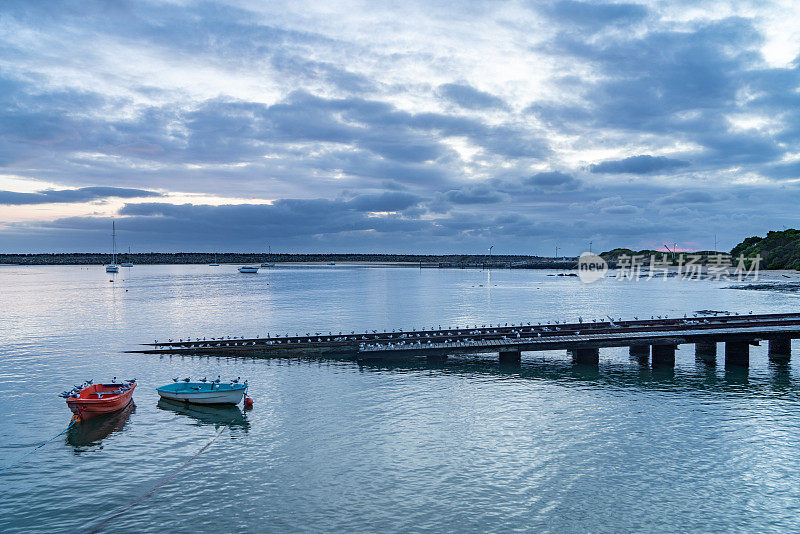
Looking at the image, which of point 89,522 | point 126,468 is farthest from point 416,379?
point 89,522

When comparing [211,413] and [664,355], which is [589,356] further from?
[211,413]

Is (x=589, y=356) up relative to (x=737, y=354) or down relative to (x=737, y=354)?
down

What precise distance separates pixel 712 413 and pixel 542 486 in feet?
52.0

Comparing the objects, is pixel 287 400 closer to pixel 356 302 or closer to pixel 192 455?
pixel 192 455

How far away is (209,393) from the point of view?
3241cm

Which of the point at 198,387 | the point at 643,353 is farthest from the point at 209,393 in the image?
the point at 643,353

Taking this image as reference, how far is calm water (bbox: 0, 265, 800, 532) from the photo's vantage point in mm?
19531

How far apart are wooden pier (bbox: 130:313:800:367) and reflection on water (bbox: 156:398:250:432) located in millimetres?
13758

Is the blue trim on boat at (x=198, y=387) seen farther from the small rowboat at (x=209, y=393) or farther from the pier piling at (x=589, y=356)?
the pier piling at (x=589, y=356)

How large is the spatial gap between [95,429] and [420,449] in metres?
18.3

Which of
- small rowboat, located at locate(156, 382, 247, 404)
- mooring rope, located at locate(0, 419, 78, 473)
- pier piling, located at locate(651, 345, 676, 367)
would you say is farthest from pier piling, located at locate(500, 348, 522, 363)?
mooring rope, located at locate(0, 419, 78, 473)

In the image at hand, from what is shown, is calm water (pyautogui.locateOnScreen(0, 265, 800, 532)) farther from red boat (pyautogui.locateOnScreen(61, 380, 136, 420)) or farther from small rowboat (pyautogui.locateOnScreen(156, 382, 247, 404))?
red boat (pyautogui.locateOnScreen(61, 380, 136, 420))

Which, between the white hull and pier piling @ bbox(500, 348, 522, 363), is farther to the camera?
pier piling @ bbox(500, 348, 522, 363)

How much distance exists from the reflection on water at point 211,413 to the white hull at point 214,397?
410 mm
